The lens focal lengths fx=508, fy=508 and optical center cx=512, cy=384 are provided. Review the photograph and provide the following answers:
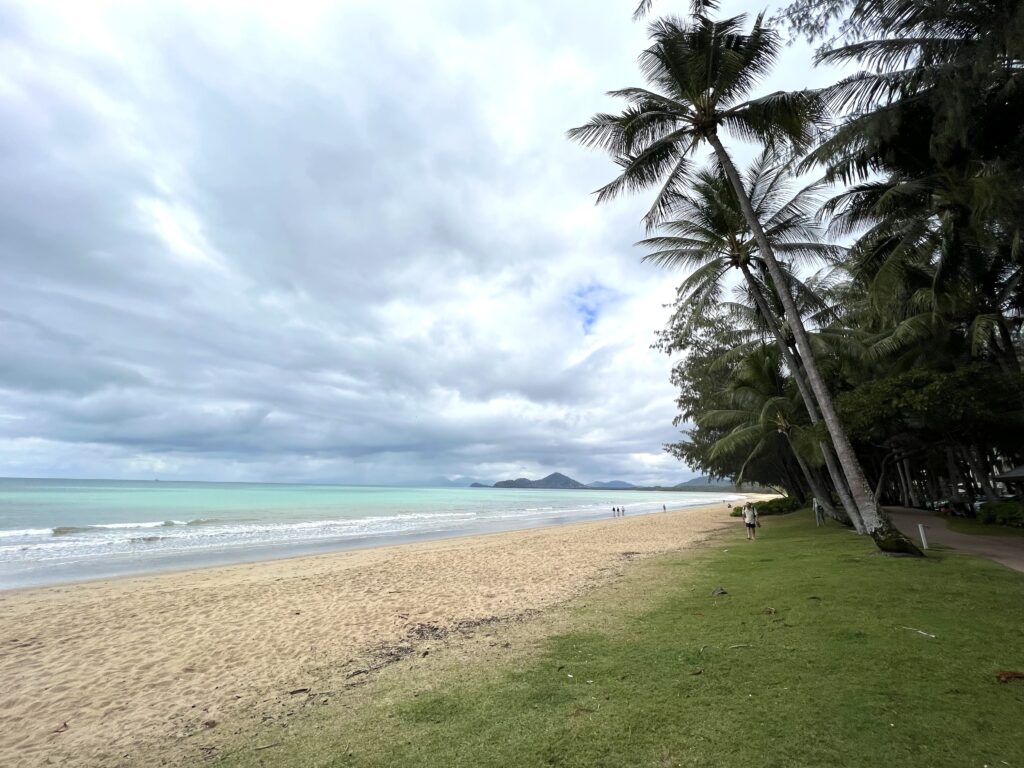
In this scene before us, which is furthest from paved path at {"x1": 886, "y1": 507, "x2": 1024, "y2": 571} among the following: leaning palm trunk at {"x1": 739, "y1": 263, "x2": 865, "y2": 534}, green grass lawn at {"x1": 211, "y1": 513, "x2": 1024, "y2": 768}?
green grass lawn at {"x1": 211, "y1": 513, "x2": 1024, "y2": 768}

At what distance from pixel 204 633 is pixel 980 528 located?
1821 centimetres

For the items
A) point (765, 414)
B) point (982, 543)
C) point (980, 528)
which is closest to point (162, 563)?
point (765, 414)

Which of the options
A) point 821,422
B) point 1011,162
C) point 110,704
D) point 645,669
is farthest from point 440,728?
point 821,422

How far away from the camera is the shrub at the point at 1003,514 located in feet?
43.3

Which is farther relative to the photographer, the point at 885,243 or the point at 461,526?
the point at 461,526

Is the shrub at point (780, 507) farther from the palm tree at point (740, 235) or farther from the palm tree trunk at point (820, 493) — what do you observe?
the palm tree at point (740, 235)

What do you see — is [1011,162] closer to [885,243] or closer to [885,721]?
[885,243]

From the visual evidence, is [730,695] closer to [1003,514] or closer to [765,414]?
[765,414]

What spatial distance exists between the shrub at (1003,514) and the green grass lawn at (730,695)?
9.85 metres

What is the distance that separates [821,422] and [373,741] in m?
12.0

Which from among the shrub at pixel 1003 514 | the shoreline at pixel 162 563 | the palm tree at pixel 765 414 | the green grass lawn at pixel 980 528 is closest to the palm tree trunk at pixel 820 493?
the palm tree at pixel 765 414

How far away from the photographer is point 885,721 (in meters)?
3.13

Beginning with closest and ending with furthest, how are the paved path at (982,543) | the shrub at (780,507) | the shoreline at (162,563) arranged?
the paved path at (982,543) < the shoreline at (162,563) < the shrub at (780,507)

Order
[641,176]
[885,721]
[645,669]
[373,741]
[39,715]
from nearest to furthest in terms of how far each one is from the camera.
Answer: [885,721] → [373,741] → [645,669] → [39,715] → [641,176]
